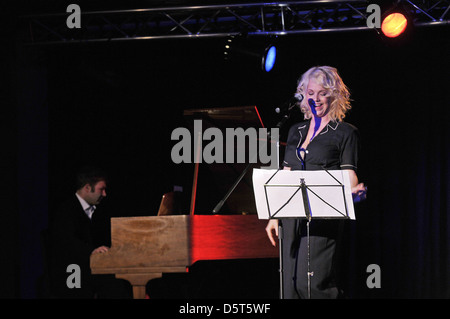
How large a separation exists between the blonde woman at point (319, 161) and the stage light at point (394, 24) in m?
1.27

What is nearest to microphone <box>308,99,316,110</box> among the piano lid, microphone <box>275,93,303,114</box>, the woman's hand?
microphone <box>275,93,303,114</box>

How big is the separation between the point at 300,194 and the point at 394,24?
2.20 m

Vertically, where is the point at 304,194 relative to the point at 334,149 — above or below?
below

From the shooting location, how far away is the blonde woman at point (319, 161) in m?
3.05

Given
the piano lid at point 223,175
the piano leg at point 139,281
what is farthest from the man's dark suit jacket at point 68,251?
the piano lid at point 223,175

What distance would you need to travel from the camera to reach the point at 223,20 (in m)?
5.86

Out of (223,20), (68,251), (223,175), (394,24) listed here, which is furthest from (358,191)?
(223,20)

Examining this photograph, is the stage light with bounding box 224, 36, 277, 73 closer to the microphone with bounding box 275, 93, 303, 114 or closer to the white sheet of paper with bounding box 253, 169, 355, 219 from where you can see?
the microphone with bounding box 275, 93, 303, 114

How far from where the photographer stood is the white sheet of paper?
2828 millimetres

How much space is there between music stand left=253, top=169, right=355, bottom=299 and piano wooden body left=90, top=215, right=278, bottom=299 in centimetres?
89

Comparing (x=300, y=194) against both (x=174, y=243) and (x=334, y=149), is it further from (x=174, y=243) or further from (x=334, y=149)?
(x=174, y=243)

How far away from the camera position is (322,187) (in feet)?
9.38

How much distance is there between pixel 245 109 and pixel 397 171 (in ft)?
7.71

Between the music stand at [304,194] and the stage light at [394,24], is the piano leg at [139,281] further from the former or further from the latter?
the stage light at [394,24]
